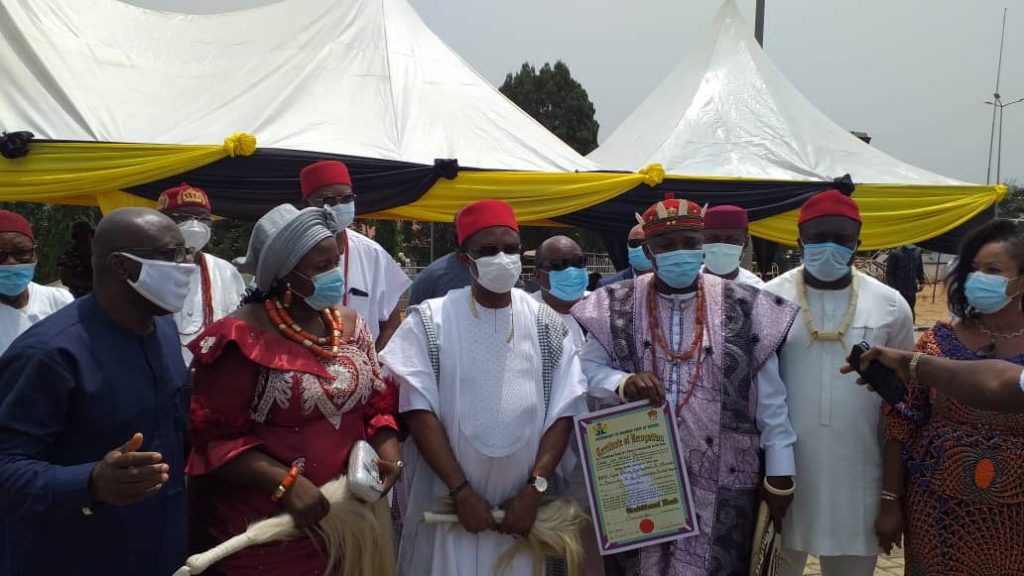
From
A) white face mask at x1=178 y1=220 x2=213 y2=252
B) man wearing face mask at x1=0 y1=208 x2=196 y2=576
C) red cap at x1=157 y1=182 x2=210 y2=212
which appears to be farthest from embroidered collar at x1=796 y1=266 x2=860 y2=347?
red cap at x1=157 y1=182 x2=210 y2=212

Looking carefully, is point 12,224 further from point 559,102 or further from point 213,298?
point 559,102

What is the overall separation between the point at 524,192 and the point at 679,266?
4321 millimetres

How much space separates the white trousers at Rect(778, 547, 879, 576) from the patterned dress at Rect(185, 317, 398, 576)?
2053 mm

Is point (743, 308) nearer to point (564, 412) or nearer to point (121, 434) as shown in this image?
point (564, 412)

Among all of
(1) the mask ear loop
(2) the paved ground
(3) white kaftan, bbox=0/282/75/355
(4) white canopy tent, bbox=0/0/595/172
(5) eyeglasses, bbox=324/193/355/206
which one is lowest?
(2) the paved ground

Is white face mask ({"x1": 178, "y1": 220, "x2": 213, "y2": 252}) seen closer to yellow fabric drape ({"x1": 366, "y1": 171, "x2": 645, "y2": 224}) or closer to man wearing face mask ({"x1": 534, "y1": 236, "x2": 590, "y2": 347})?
man wearing face mask ({"x1": 534, "y1": 236, "x2": 590, "y2": 347})

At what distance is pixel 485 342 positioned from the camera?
117 inches

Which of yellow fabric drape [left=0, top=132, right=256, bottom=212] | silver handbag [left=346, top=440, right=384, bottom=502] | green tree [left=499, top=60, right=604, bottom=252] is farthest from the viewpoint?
green tree [left=499, top=60, right=604, bottom=252]

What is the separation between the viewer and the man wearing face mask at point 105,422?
1.93 m

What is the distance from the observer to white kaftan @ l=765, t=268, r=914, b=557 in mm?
3232

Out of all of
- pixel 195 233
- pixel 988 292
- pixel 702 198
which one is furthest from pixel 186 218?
pixel 702 198

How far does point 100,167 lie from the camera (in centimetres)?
618

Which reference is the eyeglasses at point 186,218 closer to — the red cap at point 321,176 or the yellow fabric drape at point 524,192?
the red cap at point 321,176

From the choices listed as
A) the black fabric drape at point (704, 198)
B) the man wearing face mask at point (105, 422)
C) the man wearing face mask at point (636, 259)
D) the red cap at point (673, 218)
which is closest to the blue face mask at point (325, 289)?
the man wearing face mask at point (105, 422)
